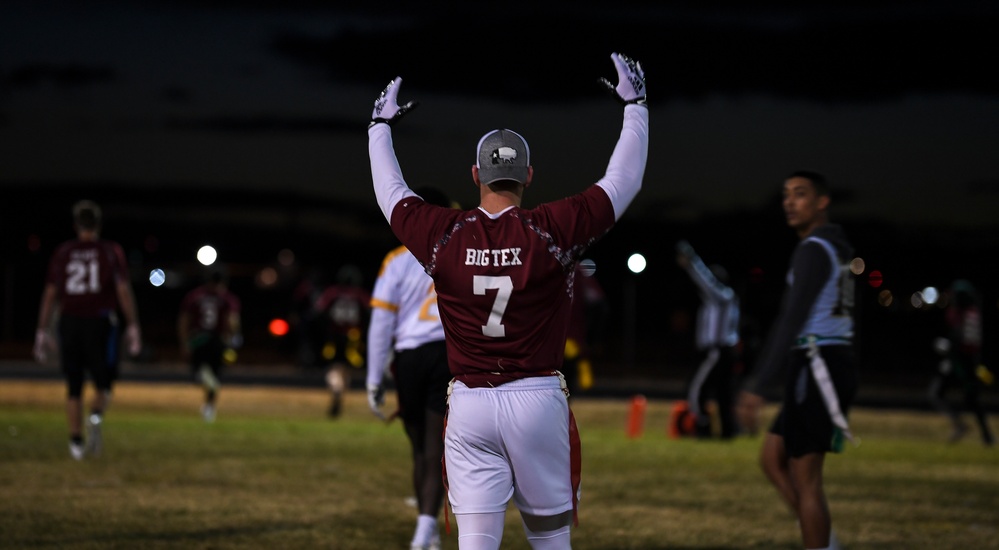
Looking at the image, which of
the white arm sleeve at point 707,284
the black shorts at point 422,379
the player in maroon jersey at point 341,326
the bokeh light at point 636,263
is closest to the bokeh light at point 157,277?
the player in maroon jersey at point 341,326

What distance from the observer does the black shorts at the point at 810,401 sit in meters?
6.33

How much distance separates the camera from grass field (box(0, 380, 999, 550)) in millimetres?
8102

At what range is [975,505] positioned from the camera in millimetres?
10352

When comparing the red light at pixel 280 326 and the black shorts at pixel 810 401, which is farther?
the red light at pixel 280 326

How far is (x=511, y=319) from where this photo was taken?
14.4ft

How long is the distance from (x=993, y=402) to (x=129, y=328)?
823 inches

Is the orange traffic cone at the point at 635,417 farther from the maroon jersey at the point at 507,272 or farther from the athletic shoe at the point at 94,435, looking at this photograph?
the maroon jersey at the point at 507,272

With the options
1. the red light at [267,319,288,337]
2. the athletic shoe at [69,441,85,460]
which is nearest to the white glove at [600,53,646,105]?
the athletic shoe at [69,441,85,460]

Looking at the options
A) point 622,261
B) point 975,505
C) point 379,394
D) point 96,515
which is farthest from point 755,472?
point 622,261

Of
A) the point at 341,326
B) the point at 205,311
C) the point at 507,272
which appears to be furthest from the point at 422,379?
the point at 341,326

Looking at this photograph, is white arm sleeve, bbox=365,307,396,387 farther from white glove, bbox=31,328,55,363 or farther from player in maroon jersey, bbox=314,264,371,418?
player in maroon jersey, bbox=314,264,371,418

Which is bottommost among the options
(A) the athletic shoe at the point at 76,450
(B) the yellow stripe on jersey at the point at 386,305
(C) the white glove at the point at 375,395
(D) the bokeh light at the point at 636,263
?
(A) the athletic shoe at the point at 76,450

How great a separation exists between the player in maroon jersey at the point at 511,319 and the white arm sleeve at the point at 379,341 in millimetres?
3159

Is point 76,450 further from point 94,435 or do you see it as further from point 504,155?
point 504,155
